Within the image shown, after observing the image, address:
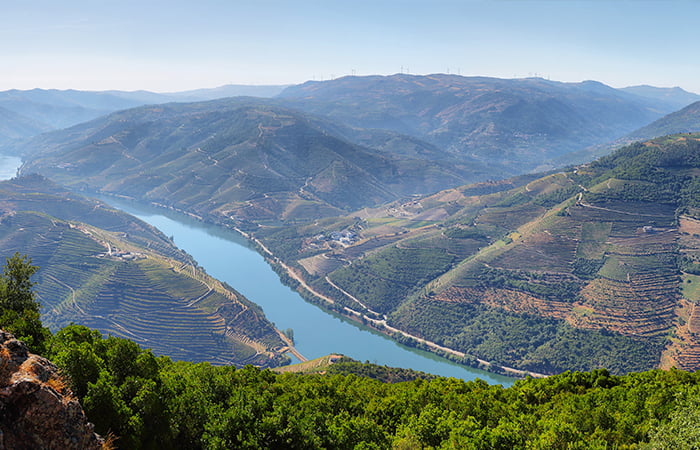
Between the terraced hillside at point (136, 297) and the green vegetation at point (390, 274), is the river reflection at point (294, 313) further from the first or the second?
the terraced hillside at point (136, 297)

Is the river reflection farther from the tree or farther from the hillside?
the tree

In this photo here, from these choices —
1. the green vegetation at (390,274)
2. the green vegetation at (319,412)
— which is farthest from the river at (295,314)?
the green vegetation at (319,412)

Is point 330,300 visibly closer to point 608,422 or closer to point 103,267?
point 103,267

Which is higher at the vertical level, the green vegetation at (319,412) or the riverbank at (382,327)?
the green vegetation at (319,412)

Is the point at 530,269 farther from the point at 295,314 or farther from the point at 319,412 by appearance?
the point at 319,412

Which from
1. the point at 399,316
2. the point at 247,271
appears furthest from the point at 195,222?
the point at 399,316
